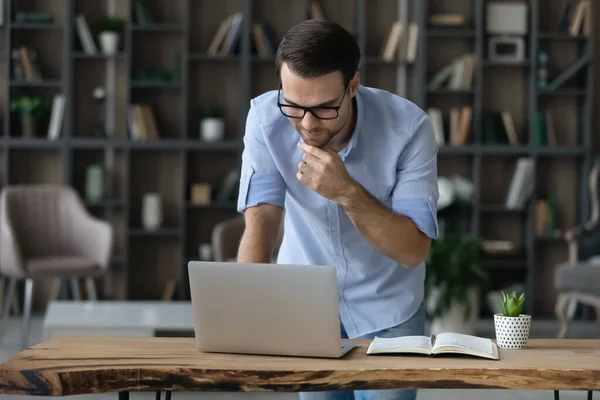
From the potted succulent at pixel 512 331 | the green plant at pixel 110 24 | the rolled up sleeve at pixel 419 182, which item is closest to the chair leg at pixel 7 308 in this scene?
the green plant at pixel 110 24

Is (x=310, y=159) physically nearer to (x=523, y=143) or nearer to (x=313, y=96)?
(x=313, y=96)

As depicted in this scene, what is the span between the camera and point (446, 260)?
5691mm

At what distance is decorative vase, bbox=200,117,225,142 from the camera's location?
6965 mm

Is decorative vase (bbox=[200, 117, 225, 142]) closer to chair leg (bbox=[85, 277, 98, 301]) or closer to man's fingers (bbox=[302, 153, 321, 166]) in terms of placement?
chair leg (bbox=[85, 277, 98, 301])

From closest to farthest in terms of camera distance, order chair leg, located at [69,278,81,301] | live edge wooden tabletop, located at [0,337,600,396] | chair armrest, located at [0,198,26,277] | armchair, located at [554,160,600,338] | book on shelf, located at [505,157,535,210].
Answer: live edge wooden tabletop, located at [0,337,600,396], armchair, located at [554,160,600,338], chair armrest, located at [0,198,26,277], chair leg, located at [69,278,81,301], book on shelf, located at [505,157,535,210]

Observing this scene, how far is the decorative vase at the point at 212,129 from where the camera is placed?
6.96 metres

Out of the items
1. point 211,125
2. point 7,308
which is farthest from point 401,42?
point 7,308

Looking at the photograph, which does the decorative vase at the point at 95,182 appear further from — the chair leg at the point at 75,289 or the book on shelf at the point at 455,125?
the book on shelf at the point at 455,125

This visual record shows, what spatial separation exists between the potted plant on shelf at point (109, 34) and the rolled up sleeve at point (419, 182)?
16.6 ft

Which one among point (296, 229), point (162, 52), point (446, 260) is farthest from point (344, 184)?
point (162, 52)

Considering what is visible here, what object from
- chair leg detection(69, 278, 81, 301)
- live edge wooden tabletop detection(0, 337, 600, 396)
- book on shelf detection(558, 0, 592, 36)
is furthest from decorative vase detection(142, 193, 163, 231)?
live edge wooden tabletop detection(0, 337, 600, 396)

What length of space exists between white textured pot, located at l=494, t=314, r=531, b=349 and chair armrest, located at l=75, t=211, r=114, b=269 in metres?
4.35

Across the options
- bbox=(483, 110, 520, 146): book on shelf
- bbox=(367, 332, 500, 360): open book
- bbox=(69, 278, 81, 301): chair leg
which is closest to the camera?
bbox=(367, 332, 500, 360): open book

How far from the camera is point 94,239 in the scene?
20.8 ft
